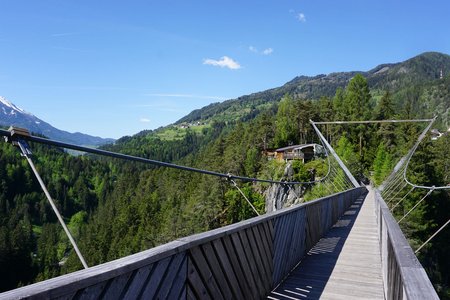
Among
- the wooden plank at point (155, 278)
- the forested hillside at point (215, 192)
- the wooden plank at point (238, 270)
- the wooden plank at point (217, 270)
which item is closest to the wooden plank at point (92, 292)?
the wooden plank at point (155, 278)

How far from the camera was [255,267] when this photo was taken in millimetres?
3703

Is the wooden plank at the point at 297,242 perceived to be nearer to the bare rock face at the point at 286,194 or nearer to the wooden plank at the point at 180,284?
the wooden plank at the point at 180,284

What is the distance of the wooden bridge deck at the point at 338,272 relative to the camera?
14.0ft

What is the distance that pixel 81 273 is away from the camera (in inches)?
63.6

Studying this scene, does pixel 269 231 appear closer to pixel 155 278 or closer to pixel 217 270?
pixel 217 270

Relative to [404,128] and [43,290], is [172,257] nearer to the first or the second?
[43,290]

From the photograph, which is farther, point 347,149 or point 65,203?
point 65,203

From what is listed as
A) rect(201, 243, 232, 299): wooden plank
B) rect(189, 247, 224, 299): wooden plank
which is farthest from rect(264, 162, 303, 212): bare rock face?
rect(189, 247, 224, 299): wooden plank

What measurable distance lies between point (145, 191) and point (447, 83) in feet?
416

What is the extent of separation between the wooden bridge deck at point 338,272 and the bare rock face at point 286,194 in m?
35.4

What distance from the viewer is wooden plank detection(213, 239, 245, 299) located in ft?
9.52

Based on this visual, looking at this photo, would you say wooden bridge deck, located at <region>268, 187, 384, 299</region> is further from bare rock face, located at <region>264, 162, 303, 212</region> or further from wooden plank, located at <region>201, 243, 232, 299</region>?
bare rock face, located at <region>264, 162, 303, 212</region>

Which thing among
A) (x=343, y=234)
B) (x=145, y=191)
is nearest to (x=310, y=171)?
(x=343, y=234)

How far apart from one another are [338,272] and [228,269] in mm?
2640
